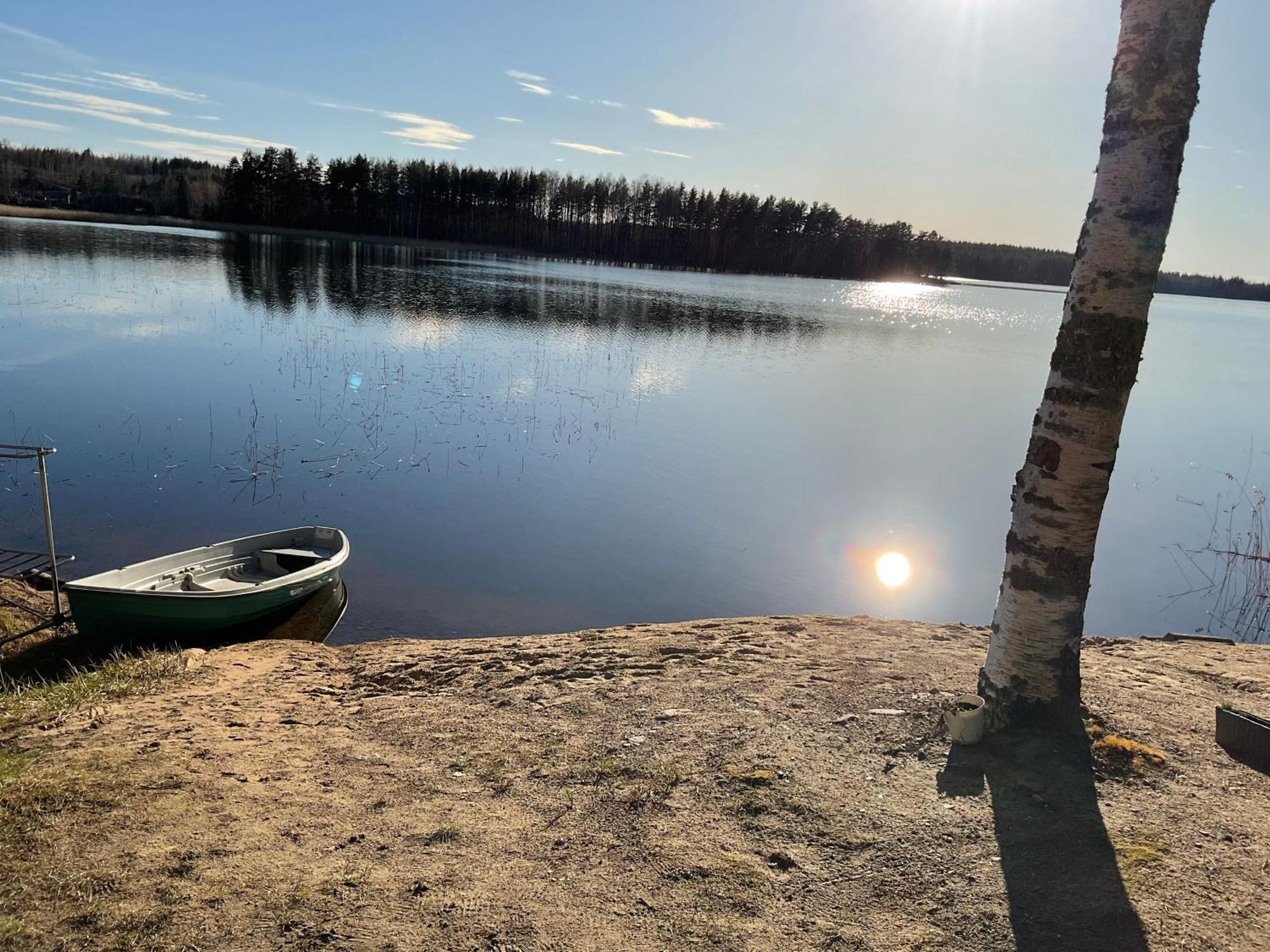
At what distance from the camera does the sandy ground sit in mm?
3250

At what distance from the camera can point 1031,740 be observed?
447 cm

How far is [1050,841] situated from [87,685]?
22.1ft

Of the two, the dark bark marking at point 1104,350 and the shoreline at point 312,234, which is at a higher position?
the shoreline at point 312,234

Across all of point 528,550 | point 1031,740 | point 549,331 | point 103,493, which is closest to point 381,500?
point 528,550

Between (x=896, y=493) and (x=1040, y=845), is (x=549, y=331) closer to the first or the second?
(x=896, y=493)

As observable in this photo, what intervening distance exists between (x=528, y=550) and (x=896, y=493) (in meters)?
8.14

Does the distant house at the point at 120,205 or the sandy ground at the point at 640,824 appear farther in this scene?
the distant house at the point at 120,205

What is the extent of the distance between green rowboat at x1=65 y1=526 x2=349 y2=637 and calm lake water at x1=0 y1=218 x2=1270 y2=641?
2.66ft

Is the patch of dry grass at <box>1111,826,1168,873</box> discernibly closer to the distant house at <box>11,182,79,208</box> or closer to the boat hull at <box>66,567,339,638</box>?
the boat hull at <box>66,567,339,638</box>

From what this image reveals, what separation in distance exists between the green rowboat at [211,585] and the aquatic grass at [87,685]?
48 cm

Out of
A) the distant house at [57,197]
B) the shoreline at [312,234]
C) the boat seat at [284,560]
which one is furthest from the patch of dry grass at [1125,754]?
the distant house at [57,197]

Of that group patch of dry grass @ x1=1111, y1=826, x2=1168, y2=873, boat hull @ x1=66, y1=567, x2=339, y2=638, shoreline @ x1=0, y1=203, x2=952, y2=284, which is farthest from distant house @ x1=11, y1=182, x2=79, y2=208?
patch of dry grass @ x1=1111, y1=826, x2=1168, y2=873

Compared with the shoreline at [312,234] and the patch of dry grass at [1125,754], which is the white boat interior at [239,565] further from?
the shoreline at [312,234]

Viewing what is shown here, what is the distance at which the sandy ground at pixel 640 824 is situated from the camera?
3250mm
